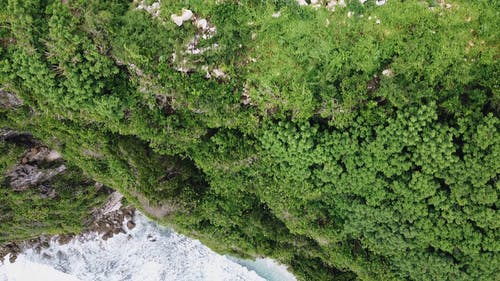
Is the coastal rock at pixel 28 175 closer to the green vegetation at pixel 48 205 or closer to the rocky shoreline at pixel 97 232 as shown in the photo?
the green vegetation at pixel 48 205

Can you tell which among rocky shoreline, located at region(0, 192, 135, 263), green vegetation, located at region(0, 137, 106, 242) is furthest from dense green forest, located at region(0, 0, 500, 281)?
rocky shoreline, located at region(0, 192, 135, 263)

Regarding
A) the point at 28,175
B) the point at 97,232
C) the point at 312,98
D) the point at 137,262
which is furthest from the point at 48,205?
the point at 312,98

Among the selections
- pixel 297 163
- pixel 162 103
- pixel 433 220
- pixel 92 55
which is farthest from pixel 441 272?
pixel 92 55

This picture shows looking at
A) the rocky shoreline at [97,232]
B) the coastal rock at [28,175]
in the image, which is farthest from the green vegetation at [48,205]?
the rocky shoreline at [97,232]

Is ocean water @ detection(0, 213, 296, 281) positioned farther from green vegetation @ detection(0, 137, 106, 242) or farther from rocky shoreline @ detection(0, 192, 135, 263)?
green vegetation @ detection(0, 137, 106, 242)

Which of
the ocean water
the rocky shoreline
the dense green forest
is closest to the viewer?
the dense green forest

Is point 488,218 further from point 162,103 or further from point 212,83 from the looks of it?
point 162,103

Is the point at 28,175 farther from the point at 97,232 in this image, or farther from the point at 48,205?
the point at 97,232
